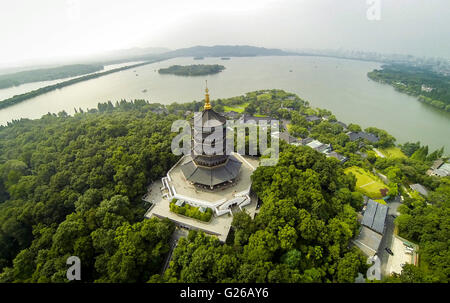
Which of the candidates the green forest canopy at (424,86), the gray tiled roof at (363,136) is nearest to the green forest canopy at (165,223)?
the gray tiled roof at (363,136)

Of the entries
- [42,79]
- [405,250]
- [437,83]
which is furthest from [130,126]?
[437,83]

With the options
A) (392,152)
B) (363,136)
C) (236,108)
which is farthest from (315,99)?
(392,152)

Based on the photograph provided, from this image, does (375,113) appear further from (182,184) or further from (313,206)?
(182,184)

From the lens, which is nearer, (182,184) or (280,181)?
(280,181)

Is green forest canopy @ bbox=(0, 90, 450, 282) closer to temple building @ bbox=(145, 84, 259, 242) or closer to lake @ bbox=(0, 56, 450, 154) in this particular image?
temple building @ bbox=(145, 84, 259, 242)
